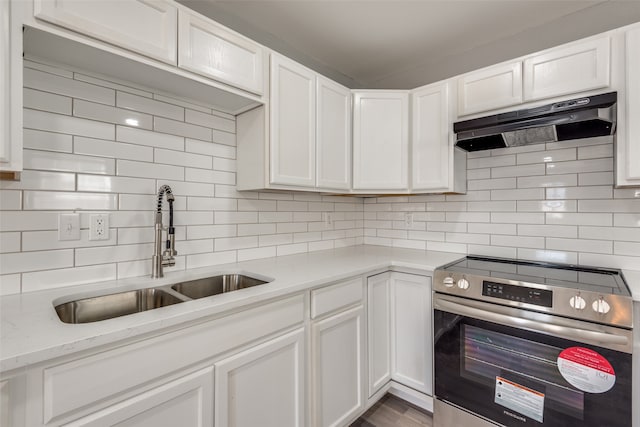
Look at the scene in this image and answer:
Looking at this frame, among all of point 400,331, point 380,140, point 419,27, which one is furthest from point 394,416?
point 419,27

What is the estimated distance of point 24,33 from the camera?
1.02 metres

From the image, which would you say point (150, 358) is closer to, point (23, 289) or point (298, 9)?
point (23, 289)

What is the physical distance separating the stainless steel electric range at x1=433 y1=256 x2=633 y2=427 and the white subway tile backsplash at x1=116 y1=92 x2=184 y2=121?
5.55 ft

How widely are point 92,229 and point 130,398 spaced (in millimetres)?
775

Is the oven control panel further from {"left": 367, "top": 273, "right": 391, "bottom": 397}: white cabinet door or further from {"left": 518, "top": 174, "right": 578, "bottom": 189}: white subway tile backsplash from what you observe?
{"left": 518, "top": 174, "right": 578, "bottom": 189}: white subway tile backsplash

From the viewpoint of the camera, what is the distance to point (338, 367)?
159 centimetres

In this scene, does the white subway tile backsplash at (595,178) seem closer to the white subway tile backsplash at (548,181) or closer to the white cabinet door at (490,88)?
the white subway tile backsplash at (548,181)

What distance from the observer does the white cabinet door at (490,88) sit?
1.76m

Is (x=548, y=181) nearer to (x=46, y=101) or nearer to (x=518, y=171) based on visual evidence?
(x=518, y=171)

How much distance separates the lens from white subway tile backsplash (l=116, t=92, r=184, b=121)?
1.41 m

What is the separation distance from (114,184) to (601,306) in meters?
2.19

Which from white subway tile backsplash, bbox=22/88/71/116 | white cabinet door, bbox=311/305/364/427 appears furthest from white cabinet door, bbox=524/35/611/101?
white subway tile backsplash, bbox=22/88/71/116

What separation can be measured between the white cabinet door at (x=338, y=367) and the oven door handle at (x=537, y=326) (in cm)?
51

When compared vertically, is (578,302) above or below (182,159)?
below
